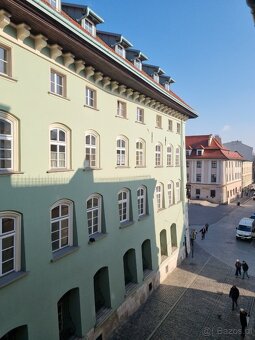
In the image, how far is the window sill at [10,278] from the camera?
316 inches

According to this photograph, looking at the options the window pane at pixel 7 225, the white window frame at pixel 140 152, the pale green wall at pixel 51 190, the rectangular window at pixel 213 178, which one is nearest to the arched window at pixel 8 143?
the pale green wall at pixel 51 190

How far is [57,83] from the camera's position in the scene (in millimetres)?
10594

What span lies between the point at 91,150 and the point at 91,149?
5 cm

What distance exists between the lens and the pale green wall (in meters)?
8.60

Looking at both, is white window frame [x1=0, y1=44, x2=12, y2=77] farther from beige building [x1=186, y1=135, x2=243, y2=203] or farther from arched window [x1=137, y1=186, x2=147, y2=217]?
beige building [x1=186, y1=135, x2=243, y2=203]

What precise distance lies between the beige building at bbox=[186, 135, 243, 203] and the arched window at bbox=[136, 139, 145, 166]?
36.7 m

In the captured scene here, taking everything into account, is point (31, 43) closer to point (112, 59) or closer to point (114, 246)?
point (112, 59)

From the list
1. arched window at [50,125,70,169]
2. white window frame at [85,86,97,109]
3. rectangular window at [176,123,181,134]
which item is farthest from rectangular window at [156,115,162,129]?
arched window at [50,125,70,169]

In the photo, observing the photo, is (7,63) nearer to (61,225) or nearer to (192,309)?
(61,225)

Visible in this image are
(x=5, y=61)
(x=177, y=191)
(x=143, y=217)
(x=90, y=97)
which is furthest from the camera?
(x=177, y=191)

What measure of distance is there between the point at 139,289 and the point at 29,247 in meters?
8.82

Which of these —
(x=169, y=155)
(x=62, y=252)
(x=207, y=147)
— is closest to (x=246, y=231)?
(x=169, y=155)

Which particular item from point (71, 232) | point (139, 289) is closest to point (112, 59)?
point (71, 232)

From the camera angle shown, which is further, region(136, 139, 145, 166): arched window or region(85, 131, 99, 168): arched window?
region(136, 139, 145, 166): arched window
